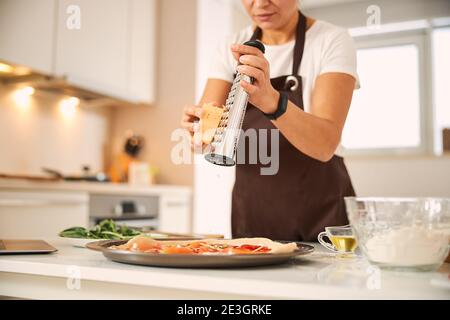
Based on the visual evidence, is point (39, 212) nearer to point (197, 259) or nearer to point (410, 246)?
point (197, 259)

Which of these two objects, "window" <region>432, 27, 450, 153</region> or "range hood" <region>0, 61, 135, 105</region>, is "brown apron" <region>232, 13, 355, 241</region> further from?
"window" <region>432, 27, 450, 153</region>

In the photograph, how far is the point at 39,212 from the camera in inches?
79.6

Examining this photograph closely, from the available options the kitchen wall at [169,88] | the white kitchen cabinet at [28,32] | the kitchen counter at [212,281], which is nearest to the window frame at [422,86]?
the kitchen wall at [169,88]

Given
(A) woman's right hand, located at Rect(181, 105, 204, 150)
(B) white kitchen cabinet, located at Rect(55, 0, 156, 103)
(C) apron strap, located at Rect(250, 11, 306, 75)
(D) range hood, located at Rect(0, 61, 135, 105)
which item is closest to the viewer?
(A) woman's right hand, located at Rect(181, 105, 204, 150)

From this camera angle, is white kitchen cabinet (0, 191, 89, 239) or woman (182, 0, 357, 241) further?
white kitchen cabinet (0, 191, 89, 239)

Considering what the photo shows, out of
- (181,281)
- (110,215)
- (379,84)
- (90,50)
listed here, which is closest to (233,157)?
(181,281)

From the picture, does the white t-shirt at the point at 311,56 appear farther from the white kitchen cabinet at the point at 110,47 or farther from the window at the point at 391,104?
the window at the point at 391,104

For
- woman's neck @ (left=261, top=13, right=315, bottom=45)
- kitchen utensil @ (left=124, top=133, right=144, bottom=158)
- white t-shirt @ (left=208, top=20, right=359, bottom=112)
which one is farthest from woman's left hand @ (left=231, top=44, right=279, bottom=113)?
kitchen utensil @ (left=124, top=133, right=144, bottom=158)

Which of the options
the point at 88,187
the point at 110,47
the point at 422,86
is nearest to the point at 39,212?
the point at 88,187

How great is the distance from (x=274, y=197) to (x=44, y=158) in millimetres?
1786

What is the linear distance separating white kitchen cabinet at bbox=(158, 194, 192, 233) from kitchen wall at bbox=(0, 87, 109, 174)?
1.99 feet

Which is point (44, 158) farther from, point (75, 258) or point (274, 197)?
point (75, 258)

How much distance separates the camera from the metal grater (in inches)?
27.8

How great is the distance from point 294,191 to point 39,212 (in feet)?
4.10
